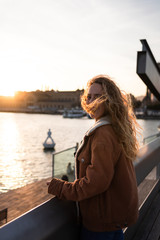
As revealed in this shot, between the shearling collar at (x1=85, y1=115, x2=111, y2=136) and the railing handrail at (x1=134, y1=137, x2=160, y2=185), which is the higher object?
the shearling collar at (x1=85, y1=115, x2=111, y2=136)

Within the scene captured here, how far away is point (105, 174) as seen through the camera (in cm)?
133

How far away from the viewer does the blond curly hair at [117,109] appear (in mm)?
1435

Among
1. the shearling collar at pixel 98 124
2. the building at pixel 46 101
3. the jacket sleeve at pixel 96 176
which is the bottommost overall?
the jacket sleeve at pixel 96 176

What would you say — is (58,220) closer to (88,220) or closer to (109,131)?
(88,220)

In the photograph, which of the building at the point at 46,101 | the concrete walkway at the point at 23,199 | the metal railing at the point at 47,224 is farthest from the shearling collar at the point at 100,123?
the building at the point at 46,101

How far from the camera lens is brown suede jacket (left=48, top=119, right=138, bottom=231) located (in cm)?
132

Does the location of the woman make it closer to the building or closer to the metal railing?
the metal railing

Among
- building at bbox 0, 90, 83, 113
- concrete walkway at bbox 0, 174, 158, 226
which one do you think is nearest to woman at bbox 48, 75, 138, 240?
concrete walkway at bbox 0, 174, 158, 226

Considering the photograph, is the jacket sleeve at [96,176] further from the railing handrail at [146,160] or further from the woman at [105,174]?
the railing handrail at [146,160]

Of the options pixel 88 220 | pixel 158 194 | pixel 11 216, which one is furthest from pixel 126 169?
pixel 11 216

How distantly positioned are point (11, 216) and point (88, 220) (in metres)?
6.73

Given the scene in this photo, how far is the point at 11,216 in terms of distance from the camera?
7.51m

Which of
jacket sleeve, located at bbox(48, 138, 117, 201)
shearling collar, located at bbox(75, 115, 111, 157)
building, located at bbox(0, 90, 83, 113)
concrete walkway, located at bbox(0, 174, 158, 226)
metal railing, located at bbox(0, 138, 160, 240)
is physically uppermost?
building, located at bbox(0, 90, 83, 113)

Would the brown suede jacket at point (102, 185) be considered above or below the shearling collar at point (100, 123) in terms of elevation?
below
